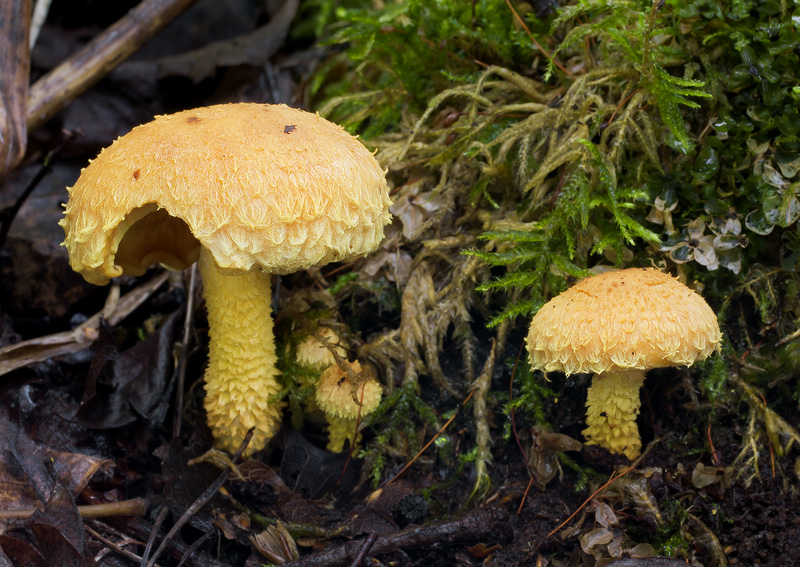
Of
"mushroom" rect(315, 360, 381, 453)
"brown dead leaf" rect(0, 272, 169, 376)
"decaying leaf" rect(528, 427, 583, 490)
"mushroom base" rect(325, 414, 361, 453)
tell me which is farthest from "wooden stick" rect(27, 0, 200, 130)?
"decaying leaf" rect(528, 427, 583, 490)

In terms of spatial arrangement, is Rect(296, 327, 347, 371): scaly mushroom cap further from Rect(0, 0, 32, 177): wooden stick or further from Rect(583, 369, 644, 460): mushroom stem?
Rect(0, 0, 32, 177): wooden stick

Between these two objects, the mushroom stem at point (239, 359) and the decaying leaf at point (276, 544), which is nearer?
the decaying leaf at point (276, 544)

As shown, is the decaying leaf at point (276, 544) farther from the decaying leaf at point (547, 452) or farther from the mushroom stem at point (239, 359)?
the decaying leaf at point (547, 452)

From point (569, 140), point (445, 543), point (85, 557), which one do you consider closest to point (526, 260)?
point (569, 140)

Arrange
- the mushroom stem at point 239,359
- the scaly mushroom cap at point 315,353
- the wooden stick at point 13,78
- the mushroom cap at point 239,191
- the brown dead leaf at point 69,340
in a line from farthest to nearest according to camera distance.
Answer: the wooden stick at point 13,78 → the brown dead leaf at point 69,340 → the scaly mushroom cap at point 315,353 → the mushroom stem at point 239,359 → the mushroom cap at point 239,191

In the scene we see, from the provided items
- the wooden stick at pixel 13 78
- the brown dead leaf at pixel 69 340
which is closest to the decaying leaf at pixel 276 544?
the brown dead leaf at pixel 69 340

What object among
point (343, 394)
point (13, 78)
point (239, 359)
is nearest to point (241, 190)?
point (239, 359)
